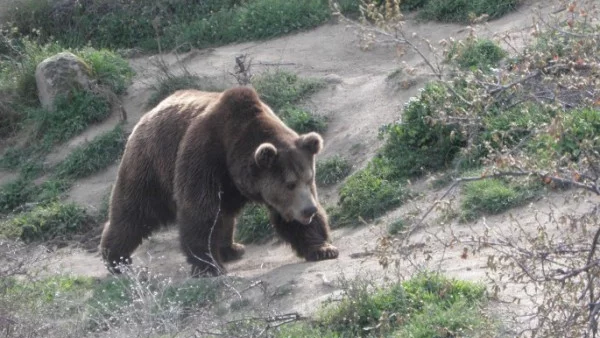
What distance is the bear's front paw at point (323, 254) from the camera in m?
9.84

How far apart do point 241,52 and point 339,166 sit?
13.8ft

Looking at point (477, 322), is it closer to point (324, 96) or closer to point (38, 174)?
point (324, 96)

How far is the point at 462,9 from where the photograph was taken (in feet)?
47.5

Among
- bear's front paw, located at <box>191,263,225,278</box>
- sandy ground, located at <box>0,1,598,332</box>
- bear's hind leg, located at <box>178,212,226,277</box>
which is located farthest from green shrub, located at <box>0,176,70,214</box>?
bear's front paw, located at <box>191,263,225,278</box>

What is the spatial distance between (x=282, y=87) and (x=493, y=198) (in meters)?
4.50

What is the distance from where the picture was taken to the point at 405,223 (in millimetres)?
9922

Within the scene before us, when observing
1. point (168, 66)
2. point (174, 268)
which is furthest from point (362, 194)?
point (168, 66)

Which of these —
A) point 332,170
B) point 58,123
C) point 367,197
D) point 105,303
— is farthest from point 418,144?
point 58,123

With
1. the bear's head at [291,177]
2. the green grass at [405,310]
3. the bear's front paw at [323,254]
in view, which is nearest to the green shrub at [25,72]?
the bear's head at [291,177]

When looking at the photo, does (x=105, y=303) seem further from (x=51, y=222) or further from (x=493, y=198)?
(x=51, y=222)

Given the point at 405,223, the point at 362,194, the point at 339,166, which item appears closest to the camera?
the point at 405,223

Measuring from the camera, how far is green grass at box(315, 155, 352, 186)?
38.5 ft

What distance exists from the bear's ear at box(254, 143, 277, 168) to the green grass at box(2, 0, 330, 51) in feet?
21.0

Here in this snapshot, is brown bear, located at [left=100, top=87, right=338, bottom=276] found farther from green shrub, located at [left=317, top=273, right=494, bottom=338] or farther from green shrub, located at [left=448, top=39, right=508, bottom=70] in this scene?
green shrub, located at [left=448, top=39, right=508, bottom=70]
